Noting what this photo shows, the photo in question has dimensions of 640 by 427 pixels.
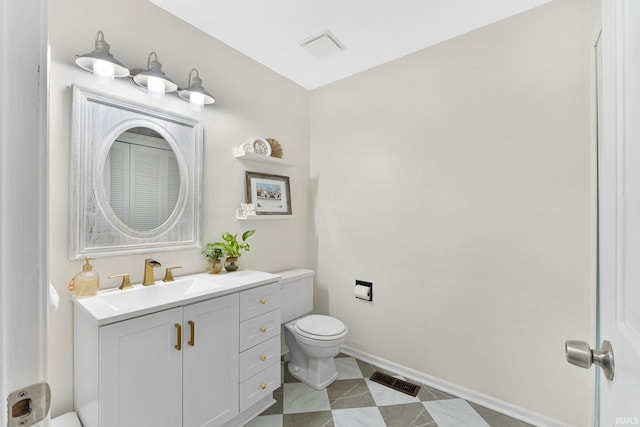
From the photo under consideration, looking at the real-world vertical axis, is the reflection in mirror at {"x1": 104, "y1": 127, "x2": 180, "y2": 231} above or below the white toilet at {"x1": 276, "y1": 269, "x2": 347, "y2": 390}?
above

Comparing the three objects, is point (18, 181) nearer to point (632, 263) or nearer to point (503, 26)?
point (632, 263)

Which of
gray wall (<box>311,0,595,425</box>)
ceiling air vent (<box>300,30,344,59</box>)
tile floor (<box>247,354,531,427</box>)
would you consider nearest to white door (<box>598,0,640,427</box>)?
gray wall (<box>311,0,595,425</box>)

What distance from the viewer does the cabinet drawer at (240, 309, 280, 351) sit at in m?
1.67

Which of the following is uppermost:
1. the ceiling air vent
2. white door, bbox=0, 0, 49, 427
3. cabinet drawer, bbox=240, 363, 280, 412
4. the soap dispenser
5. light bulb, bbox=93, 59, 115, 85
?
the ceiling air vent

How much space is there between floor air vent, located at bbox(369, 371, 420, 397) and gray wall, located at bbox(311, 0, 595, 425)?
15 cm

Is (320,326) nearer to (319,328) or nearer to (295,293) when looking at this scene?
(319,328)

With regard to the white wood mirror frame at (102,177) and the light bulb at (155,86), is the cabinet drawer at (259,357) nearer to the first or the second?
the white wood mirror frame at (102,177)

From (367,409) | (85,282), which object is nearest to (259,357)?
(367,409)

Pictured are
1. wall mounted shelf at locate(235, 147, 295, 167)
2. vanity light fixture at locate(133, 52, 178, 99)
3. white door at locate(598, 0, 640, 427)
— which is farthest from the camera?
wall mounted shelf at locate(235, 147, 295, 167)

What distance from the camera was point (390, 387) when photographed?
207cm

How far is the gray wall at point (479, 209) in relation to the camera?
1636mm

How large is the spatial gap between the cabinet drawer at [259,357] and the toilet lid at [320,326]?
30cm

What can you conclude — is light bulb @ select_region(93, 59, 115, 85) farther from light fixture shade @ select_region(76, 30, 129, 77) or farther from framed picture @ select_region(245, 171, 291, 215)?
framed picture @ select_region(245, 171, 291, 215)

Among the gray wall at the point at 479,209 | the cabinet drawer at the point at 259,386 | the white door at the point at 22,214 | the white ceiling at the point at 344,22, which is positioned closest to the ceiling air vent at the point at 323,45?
the white ceiling at the point at 344,22
